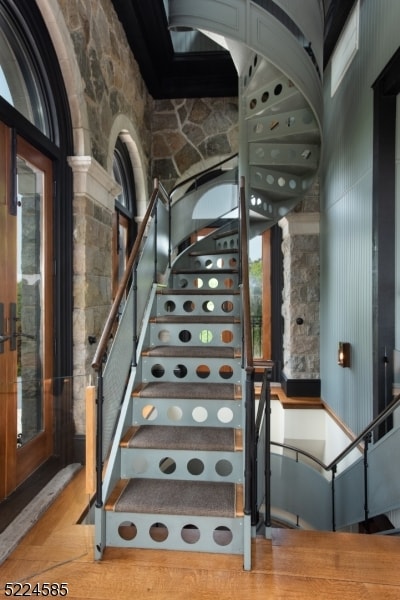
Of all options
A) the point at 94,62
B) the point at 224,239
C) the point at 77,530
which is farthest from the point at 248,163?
the point at 77,530

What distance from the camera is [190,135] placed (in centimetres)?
516

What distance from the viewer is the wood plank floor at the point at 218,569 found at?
1.55 metres

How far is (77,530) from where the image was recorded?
1.96 meters

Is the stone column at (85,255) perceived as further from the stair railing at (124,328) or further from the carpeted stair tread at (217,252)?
the carpeted stair tread at (217,252)

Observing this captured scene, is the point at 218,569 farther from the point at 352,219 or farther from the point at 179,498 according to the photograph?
the point at 352,219

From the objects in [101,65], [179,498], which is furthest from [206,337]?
[101,65]

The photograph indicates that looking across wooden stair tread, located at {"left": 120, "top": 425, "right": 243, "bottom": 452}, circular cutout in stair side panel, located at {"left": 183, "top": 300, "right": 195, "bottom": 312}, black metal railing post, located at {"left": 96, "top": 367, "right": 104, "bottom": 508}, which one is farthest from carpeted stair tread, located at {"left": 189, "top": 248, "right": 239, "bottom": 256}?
black metal railing post, located at {"left": 96, "top": 367, "right": 104, "bottom": 508}

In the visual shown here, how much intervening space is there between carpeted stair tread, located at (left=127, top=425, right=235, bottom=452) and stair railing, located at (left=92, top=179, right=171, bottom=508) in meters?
0.19

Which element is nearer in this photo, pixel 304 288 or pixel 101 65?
pixel 101 65

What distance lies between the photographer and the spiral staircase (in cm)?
184

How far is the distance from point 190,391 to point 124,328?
1.92ft

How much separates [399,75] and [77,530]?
368 cm

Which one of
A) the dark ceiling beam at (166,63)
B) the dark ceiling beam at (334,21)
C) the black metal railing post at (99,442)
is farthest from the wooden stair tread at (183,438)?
the dark ceiling beam at (334,21)

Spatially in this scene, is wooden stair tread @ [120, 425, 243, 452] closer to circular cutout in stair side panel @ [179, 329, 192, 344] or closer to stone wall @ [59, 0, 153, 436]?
stone wall @ [59, 0, 153, 436]
